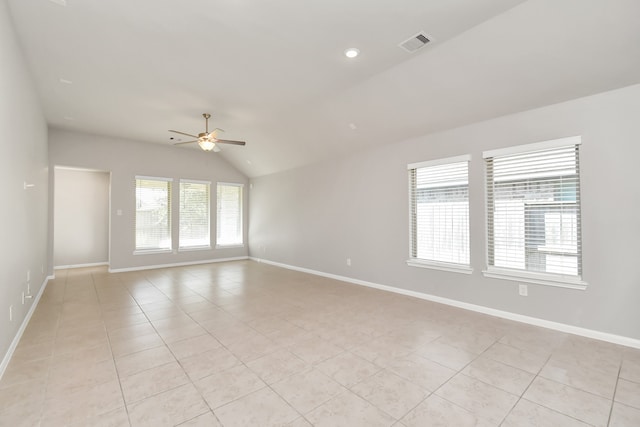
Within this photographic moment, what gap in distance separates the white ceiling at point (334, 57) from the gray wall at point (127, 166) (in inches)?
61.6

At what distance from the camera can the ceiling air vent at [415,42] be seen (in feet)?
9.95

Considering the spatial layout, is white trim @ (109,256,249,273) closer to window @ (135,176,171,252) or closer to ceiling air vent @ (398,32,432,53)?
window @ (135,176,171,252)

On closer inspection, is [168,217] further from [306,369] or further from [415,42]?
[415,42]

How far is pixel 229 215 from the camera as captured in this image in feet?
29.3

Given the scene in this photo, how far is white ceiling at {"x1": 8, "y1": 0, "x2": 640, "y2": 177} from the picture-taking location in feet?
8.70

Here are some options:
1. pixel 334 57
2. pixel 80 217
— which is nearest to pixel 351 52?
pixel 334 57

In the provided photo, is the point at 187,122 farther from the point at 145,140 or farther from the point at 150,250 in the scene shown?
the point at 150,250

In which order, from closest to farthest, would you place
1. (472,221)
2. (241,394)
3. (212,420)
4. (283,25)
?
(212,420)
(241,394)
(283,25)
(472,221)

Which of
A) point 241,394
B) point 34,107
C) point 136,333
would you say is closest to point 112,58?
point 34,107

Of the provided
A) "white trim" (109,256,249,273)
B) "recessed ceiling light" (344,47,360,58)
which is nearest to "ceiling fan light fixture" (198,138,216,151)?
"recessed ceiling light" (344,47,360,58)

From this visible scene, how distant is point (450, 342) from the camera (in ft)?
10.3

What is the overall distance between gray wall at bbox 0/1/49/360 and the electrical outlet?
17.9ft

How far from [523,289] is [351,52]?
3.60 meters

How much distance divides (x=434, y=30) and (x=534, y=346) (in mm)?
3400
